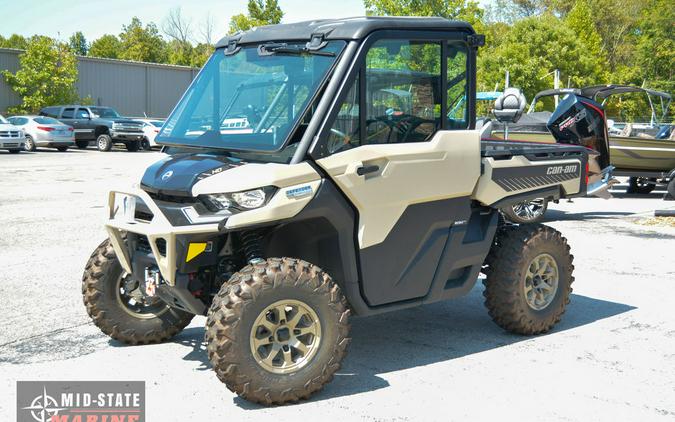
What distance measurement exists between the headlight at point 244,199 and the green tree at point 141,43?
91.9 meters

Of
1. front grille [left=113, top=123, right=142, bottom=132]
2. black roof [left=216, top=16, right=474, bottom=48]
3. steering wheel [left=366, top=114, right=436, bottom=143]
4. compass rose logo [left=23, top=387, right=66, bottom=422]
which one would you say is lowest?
compass rose logo [left=23, top=387, right=66, bottom=422]

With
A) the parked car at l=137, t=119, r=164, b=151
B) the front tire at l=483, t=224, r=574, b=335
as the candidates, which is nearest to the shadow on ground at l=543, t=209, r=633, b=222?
the front tire at l=483, t=224, r=574, b=335

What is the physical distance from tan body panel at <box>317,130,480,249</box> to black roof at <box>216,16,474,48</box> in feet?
2.31

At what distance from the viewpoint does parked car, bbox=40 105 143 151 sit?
111ft

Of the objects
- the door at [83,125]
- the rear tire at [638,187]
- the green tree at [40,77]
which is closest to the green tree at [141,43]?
the green tree at [40,77]

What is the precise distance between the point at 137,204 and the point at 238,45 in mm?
1362

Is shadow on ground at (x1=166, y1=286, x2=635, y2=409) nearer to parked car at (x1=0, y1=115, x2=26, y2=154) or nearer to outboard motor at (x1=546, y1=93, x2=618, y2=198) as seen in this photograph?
outboard motor at (x1=546, y1=93, x2=618, y2=198)

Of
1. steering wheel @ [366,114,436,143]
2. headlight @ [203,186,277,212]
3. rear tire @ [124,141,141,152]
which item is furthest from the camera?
rear tire @ [124,141,141,152]

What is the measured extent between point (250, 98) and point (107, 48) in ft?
337

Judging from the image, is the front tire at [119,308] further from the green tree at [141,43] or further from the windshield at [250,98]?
the green tree at [141,43]

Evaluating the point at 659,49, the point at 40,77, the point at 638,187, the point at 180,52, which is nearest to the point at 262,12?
the point at 40,77

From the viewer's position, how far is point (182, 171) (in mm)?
5066

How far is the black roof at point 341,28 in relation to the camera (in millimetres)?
5230

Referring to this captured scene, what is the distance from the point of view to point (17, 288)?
793cm
